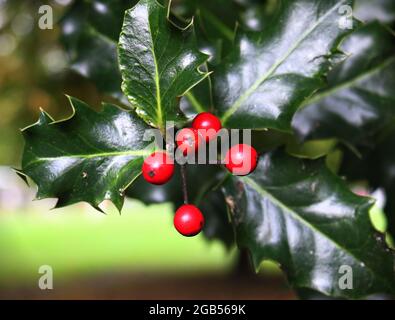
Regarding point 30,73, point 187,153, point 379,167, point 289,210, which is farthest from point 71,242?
point 187,153

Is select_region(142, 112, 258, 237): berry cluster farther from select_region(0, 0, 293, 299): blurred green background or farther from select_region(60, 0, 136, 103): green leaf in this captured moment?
select_region(0, 0, 293, 299): blurred green background

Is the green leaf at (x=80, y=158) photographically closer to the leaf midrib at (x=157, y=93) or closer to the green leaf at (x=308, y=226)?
the leaf midrib at (x=157, y=93)

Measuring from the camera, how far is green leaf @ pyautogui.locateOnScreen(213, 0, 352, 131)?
98cm

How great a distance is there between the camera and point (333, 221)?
1.04 metres

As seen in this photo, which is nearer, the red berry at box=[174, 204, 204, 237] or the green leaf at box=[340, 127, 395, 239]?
the red berry at box=[174, 204, 204, 237]

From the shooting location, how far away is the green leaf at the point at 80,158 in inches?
34.4

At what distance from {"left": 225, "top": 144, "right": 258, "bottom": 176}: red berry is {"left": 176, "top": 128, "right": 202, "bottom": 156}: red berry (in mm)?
62

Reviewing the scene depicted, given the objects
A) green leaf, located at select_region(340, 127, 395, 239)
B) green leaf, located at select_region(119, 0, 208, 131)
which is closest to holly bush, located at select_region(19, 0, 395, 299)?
green leaf, located at select_region(119, 0, 208, 131)

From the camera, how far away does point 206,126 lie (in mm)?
845

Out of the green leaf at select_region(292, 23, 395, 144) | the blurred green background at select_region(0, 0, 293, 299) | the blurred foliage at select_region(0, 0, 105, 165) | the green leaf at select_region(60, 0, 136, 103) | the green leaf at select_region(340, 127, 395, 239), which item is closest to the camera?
the green leaf at select_region(60, 0, 136, 103)

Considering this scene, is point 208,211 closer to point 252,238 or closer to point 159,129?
point 252,238

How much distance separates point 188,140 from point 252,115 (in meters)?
0.21

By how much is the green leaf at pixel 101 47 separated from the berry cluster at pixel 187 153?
0.39 m

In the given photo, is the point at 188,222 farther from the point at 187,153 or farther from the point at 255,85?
the point at 255,85
